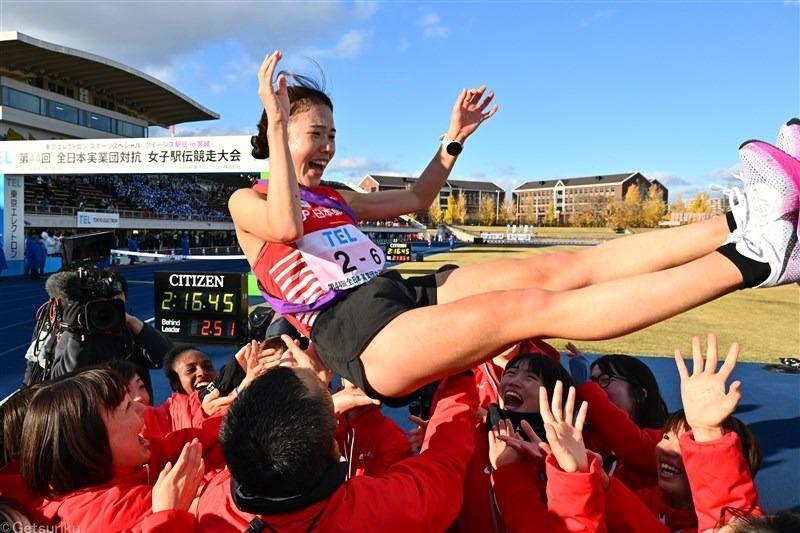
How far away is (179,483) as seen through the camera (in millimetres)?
1614

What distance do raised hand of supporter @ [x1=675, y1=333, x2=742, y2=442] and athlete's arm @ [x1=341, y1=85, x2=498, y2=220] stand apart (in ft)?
5.60

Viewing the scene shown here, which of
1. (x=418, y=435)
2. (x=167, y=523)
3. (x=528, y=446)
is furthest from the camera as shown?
(x=418, y=435)

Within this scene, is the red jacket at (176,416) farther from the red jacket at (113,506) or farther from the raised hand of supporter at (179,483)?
the raised hand of supporter at (179,483)

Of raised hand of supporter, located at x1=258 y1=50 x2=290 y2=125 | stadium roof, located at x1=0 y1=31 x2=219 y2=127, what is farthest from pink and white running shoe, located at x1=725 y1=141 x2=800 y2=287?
stadium roof, located at x1=0 y1=31 x2=219 y2=127

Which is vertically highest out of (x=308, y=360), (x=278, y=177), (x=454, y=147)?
(x=454, y=147)

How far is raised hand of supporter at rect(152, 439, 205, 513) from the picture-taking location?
1.59 metres

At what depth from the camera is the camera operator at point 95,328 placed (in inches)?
135

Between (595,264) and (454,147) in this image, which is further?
(454,147)

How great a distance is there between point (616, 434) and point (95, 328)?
3.10 metres

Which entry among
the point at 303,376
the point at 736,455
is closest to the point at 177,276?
the point at 303,376

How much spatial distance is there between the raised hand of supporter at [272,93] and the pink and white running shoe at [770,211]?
1.61m

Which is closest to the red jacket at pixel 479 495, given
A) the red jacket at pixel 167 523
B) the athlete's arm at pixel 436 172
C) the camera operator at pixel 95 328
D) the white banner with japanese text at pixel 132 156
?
the red jacket at pixel 167 523

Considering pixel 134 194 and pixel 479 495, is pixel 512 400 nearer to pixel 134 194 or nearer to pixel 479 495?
pixel 479 495

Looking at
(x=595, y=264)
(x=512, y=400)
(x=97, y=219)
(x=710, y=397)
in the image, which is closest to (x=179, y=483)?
(x=512, y=400)
